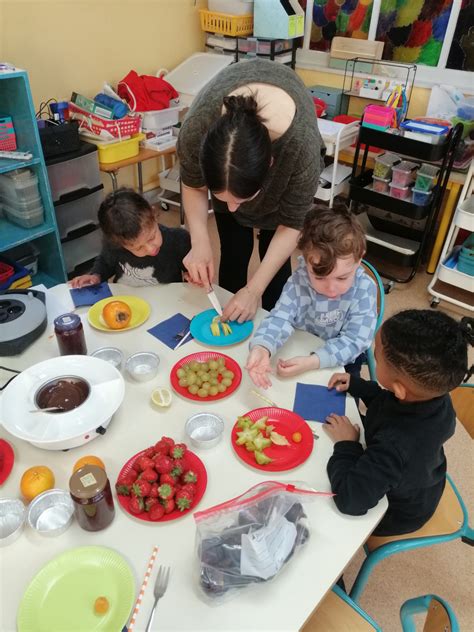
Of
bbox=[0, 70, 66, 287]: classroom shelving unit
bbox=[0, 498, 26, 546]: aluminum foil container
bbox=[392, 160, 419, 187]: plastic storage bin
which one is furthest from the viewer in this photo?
bbox=[392, 160, 419, 187]: plastic storage bin

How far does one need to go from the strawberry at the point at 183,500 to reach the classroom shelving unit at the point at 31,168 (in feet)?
6.43

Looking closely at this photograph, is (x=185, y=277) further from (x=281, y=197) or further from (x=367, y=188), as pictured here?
(x=367, y=188)

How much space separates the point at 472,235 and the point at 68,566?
8.84 feet

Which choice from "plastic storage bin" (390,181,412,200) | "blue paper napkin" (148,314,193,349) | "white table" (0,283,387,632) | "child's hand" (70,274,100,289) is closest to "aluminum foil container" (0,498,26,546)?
"white table" (0,283,387,632)

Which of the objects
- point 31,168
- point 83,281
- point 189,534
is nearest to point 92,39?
point 31,168

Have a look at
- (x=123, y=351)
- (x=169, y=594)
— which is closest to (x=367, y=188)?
(x=123, y=351)

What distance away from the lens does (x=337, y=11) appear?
3188 millimetres

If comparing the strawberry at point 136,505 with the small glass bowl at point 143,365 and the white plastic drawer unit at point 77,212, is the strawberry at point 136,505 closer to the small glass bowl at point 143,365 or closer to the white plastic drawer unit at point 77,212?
the small glass bowl at point 143,365

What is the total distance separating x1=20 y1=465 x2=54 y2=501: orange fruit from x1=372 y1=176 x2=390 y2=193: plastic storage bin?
2508mm

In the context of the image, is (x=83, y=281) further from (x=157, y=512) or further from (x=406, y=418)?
(x=406, y=418)

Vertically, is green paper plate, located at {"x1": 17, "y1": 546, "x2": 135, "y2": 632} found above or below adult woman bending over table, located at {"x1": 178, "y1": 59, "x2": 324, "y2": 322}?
below

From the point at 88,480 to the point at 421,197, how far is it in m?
2.53

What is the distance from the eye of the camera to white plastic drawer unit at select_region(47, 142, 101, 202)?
2.60 metres

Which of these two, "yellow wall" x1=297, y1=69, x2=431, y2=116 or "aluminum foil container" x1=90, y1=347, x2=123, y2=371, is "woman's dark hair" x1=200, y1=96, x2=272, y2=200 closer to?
"aluminum foil container" x1=90, y1=347, x2=123, y2=371
